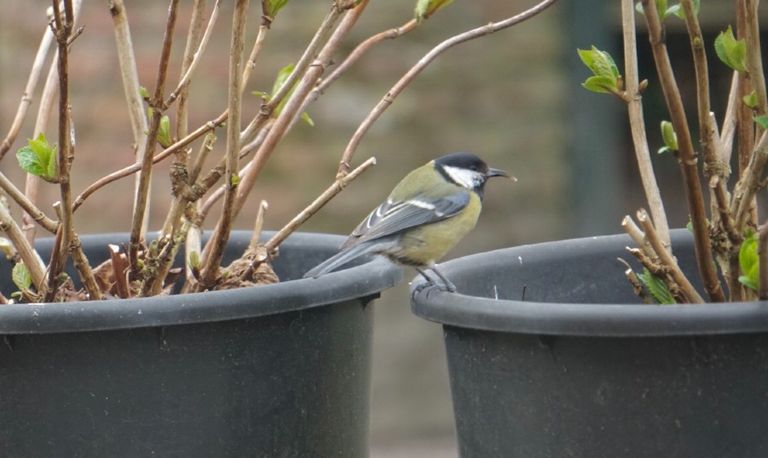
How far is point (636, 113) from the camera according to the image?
5.78ft

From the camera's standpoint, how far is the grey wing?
2682 mm

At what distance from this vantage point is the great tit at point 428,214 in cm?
270

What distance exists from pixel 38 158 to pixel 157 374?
382 millimetres

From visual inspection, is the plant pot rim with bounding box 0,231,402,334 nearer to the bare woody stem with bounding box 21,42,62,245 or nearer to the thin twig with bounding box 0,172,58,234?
the thin twig with bounding box 0,172,58,234

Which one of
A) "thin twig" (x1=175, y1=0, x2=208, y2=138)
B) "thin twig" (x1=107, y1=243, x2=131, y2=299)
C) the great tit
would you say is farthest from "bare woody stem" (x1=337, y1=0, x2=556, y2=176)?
the great tit

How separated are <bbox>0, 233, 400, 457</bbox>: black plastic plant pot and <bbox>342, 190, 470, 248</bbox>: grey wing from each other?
0.89 metres

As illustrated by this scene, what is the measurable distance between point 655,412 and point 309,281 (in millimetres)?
545

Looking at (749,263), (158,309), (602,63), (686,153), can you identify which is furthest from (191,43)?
(749,263)

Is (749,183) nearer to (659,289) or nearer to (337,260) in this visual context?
(659,289)

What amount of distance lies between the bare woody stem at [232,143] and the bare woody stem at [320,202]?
136 millimetres

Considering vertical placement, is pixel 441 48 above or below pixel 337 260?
above

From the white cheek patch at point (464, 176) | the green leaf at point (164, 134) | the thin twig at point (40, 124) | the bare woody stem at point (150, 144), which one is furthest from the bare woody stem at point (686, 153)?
the white cheek patch at point (464, 176)

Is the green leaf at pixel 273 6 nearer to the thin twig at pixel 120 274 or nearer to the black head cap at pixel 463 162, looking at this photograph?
the thin twig at pixel 120 274

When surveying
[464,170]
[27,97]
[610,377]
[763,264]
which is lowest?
[610,377]
